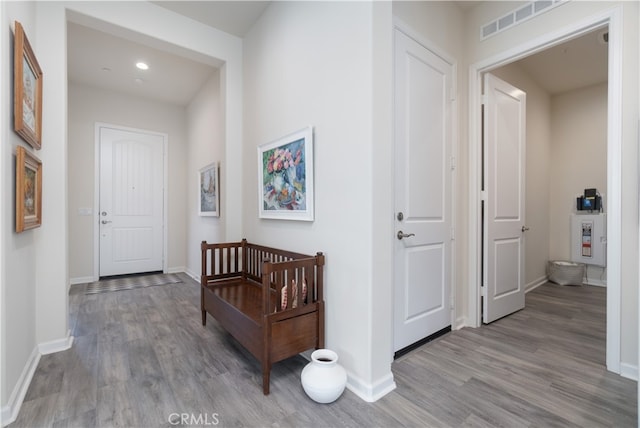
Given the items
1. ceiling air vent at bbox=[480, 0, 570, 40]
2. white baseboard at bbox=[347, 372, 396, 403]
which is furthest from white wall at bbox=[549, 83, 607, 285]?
white baseboard at bbox=[347, 372, 396, 403]

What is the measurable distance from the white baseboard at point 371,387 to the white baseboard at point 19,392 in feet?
5.70

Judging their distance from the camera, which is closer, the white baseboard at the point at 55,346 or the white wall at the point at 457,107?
the white baseboard at the point at 55,346

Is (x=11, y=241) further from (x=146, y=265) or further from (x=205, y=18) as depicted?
(x=146, y=265)

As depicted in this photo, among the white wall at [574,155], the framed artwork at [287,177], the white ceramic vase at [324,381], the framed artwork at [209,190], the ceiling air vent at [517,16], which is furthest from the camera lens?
the white wall at [574,155]

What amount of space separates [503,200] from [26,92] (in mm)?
3708

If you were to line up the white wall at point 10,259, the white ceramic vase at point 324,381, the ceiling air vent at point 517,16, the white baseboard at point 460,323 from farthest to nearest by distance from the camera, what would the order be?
the white baseboard at point 460,323
the ceiling air vent at point 517,16
the white ceramic vase at point 324,381
the white wall at point 10,259

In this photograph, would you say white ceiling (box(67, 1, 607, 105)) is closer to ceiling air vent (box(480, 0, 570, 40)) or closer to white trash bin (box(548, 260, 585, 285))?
ceiling air vent (box(480, 0, 570, 40))

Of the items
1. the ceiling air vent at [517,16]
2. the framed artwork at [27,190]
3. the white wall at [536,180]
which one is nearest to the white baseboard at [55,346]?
the framed artwork at [27,190]

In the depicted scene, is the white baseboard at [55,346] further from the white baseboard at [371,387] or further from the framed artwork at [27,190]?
the white baseboard at [371,387]

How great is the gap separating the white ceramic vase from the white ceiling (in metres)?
2.93

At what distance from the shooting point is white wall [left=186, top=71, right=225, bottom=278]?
Answer: 3854mm

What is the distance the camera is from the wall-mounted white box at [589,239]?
4051mm

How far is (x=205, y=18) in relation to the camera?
111 inches

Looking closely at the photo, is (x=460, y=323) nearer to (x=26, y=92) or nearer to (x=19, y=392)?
(x=19, y=392)
